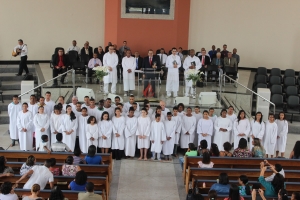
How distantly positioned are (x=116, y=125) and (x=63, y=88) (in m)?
2.98

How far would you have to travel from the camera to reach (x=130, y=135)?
11.9m

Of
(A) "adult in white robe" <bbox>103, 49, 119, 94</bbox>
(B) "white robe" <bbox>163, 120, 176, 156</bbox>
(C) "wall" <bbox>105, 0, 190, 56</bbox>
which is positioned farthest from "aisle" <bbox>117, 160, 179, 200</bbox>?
(C) "wall" <bbox>105, 0, 190, 56</bbox>

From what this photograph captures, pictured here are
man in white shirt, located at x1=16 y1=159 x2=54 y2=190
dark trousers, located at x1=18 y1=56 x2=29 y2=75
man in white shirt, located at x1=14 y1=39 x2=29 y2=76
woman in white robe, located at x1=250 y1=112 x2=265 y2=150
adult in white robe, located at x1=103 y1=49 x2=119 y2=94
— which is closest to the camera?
man in white shirt, located at x1=16 y1=159 x2=54 y2=190

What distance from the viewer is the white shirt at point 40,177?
809 cm

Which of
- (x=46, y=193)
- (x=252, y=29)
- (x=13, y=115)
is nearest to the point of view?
(x=46, y=193)

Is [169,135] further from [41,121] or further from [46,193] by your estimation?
[46,193]

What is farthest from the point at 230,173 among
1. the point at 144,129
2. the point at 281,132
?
the point at 281,132

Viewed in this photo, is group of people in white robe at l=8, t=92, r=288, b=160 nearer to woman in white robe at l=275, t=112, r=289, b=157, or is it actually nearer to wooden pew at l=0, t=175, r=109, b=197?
woman in white robe at l=275, t=112, r=289, b=157

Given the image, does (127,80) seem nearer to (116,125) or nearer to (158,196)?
(116,125)

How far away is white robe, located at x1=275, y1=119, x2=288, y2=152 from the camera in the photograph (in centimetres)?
1218

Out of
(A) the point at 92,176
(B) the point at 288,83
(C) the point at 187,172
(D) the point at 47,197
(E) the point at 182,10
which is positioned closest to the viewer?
(D) the point at 47,197

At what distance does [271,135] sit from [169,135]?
2.71 m

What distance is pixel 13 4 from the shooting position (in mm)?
19859

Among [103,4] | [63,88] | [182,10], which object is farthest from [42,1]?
[63,88]
